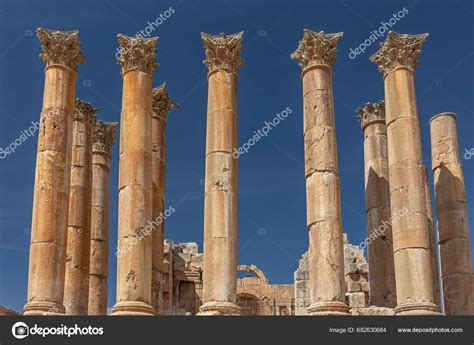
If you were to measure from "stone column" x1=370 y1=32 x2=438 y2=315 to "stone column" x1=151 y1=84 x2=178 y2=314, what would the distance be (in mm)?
11027

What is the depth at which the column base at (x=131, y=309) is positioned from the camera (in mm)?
26942

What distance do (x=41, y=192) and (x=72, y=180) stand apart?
6172 millimetres

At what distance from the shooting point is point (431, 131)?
117 ft

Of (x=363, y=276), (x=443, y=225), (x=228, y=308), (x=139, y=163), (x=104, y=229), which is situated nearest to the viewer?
(x=228, y=308)

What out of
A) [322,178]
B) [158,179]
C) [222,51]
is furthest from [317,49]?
[158,179]

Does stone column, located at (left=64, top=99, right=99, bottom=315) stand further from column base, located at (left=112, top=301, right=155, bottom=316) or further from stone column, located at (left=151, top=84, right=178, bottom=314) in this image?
column base, located at (left=112, top=301, right=155, bottom=316)

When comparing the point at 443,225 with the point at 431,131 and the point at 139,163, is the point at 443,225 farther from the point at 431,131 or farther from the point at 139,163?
the point at 139,163

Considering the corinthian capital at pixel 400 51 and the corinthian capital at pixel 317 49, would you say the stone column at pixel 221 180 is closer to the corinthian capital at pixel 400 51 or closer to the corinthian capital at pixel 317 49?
the corinthian capital at pixel 317 49

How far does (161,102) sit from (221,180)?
869 centimetres

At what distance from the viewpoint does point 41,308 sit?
87.9 ft

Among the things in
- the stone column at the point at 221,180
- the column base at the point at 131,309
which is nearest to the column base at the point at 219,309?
the stone column at the point at 221,180

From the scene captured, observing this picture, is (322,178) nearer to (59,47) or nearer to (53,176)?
(53,176)
